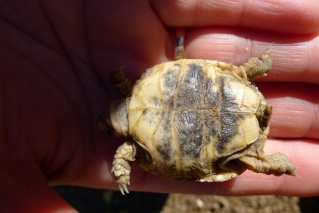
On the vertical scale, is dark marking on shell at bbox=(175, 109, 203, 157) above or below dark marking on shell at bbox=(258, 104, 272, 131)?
below

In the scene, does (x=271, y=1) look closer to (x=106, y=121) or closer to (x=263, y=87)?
(x=263, y=87)

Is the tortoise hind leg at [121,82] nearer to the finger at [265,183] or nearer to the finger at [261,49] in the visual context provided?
the finger at [261,49]

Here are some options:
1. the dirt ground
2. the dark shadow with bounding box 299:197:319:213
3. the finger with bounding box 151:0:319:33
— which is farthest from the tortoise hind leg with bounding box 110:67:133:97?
the dark shadow with bounding box 299:197:319:213

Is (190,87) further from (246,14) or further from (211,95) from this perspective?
(246,14)

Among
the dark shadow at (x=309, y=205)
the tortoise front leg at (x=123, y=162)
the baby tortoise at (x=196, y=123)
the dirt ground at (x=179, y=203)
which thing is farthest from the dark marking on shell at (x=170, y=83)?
the dark shadow at (x=309, y=205)

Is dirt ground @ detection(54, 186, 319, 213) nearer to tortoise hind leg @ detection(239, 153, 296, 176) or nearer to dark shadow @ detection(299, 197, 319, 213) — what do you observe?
dark shadow @ detection(299, 197, 319, 213)

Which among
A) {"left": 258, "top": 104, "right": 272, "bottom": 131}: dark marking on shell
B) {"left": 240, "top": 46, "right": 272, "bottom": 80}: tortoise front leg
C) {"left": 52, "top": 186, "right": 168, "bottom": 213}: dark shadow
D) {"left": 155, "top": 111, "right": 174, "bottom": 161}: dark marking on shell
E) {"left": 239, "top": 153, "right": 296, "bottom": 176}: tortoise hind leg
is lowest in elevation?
{"left": 52, "top": 186, "right": 168, "bottom": 213}: dark shadow

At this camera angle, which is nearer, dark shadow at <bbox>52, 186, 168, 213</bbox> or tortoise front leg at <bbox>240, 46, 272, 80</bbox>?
tortoise front leg at <bbox>240, 46, 272, 80</bbox>
